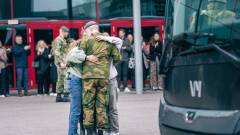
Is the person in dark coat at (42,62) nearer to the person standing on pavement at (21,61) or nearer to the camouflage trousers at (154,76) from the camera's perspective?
the person standing on pavement at (21,61)

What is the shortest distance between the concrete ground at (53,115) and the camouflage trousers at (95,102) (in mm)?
1345

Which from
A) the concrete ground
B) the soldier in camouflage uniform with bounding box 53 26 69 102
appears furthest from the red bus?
the soldier in camouflage uniform with bounding box 53 26 69 102

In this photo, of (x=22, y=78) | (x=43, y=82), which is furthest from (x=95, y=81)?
(x=22, y=78)

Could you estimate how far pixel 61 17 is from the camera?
840 inches

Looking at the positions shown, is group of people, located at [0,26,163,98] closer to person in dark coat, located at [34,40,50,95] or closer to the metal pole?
person in dark coat, located at [34,40,50,95]

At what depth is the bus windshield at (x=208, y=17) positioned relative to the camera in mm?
4996

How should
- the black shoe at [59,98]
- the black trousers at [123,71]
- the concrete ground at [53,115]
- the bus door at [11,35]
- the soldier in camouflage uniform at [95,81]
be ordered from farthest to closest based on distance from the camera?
the bus door at [11,35] → the black trousers at [123,71] → the black shoe at [59,98] → the concrete ground at [53,115] → the soldier in camouflage uniform at [95,81]

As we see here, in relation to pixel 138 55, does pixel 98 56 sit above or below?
above

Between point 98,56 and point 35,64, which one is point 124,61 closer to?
point 35,64

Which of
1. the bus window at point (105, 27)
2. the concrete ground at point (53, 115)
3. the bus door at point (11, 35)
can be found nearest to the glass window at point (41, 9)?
the bus door at point (11, 35)

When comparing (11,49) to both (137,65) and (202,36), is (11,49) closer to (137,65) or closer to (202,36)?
(137,65)

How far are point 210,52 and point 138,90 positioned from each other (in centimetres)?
1349

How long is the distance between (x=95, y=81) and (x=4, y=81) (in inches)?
403

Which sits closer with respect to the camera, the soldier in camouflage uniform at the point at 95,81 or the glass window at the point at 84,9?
the soldier in camouflage uniform at the point at 95,81
